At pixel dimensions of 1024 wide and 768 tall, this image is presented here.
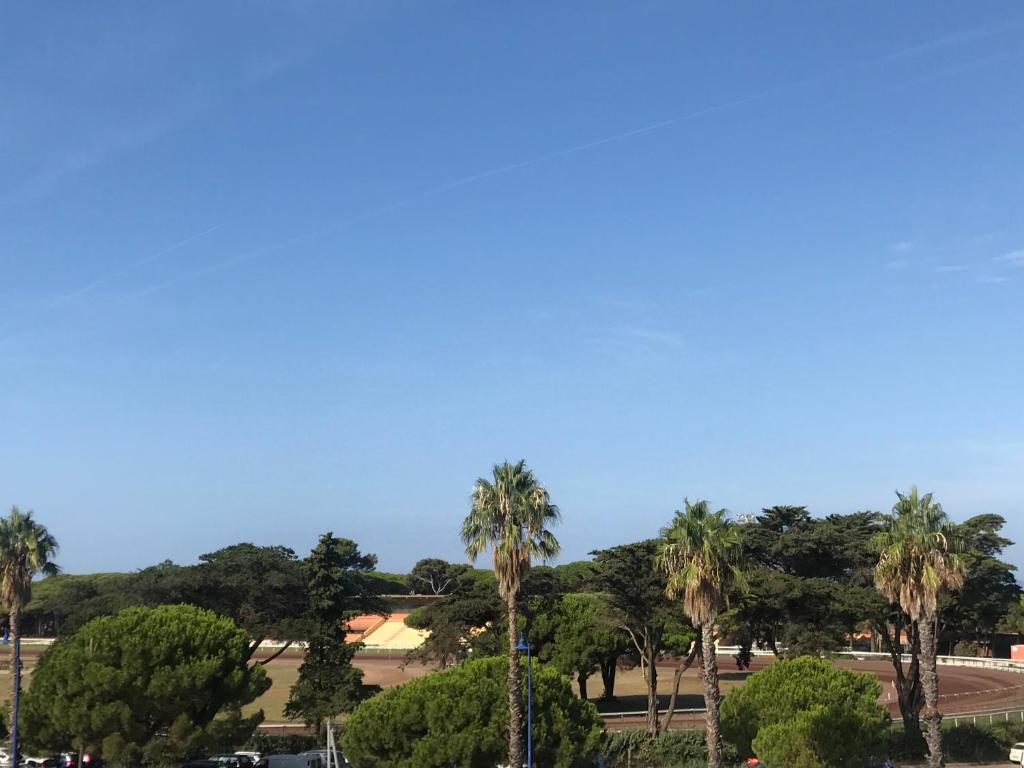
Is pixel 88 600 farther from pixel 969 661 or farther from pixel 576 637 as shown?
pixel 969 661

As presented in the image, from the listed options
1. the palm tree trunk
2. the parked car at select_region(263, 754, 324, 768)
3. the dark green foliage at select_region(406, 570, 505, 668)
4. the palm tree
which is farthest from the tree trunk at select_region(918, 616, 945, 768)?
the dark green foliage at select_region(406, 570, 505, 668)

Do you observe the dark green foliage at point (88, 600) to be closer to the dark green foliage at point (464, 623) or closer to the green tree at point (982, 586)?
the dark green foliage at point (464, 623)

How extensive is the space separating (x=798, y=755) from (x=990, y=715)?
91.5ft

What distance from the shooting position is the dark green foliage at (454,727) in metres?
43.2

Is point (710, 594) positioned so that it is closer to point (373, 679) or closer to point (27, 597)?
point (27, 597)

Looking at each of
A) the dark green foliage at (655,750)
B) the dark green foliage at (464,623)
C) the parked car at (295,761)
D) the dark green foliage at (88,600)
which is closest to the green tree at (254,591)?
the dark green foliage at (88,600)

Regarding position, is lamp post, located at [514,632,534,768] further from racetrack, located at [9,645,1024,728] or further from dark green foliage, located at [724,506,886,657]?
racetrack, located at [9,645,1024,728]

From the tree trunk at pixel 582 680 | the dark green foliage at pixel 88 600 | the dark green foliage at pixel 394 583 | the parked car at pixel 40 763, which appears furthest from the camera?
the dark green foliage at pixel 394 583

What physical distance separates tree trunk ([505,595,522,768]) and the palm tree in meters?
6.56

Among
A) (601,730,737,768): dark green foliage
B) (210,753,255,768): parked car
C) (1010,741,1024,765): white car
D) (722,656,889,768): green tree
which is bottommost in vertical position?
(1010,741,1024,765): white car

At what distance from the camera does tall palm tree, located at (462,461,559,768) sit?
43.6m

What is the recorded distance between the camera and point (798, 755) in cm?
4450

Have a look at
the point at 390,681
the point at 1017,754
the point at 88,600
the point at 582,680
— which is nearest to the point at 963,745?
the point at 1017,754

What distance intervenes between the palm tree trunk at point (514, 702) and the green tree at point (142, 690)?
49.5ft
